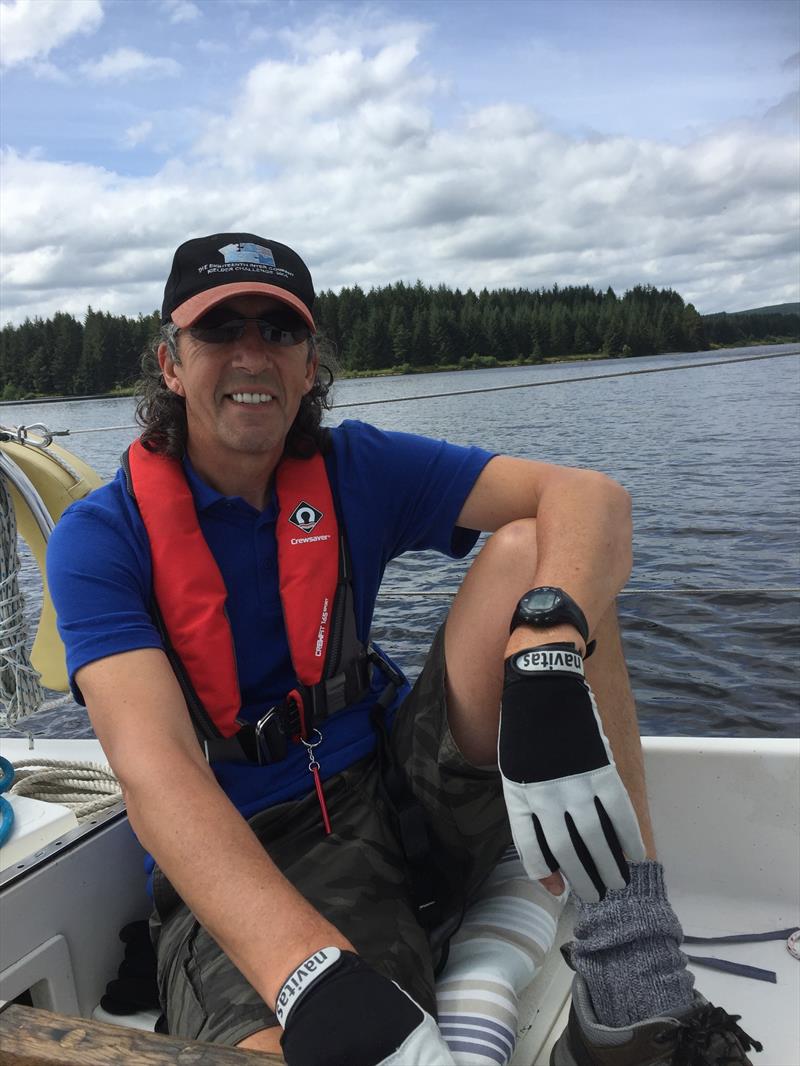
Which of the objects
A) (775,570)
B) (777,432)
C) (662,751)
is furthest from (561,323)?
(662,751)

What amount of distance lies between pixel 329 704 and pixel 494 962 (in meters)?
0.53

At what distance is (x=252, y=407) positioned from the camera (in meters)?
1.77

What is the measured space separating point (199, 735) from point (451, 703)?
17.8 inches

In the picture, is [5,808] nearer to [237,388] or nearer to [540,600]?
[237,388]

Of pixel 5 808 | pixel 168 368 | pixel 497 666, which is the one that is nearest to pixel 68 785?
pixel 5 808

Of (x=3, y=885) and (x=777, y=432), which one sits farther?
(x=777, y=432)

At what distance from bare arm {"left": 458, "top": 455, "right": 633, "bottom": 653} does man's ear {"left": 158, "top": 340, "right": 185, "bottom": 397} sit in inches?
25.2

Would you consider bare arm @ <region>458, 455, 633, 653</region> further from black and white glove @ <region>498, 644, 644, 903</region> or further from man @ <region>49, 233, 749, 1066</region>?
black and white glove @ <region>498, 644, 644, 903</region>

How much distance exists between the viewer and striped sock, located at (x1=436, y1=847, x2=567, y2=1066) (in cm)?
144

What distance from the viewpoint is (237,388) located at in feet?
5.82

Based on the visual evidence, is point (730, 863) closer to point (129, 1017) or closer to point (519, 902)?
point (519, 902)

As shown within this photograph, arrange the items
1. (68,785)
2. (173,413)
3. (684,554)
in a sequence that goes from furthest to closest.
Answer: (684,554) < (68,785) < (173,413)

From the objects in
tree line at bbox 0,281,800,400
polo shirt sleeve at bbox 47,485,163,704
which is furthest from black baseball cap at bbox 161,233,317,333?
tree line at bbox 0,281,800,400

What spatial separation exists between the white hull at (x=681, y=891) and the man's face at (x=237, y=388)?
0.81 m
